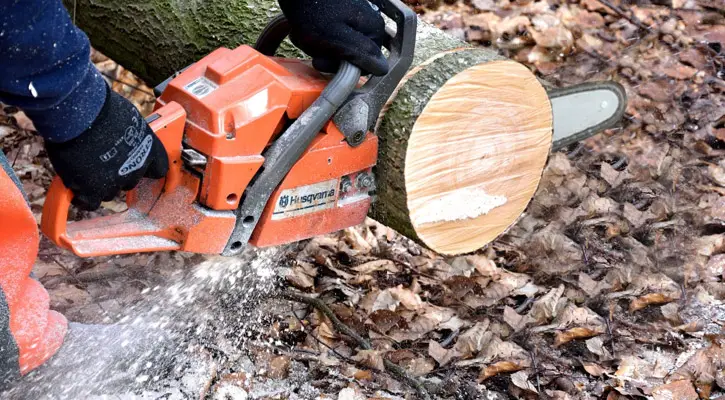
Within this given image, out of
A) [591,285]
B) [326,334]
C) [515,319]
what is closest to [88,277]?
[326,334]

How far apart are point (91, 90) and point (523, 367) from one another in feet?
5.92

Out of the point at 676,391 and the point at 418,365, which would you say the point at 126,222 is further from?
the point at 676,391

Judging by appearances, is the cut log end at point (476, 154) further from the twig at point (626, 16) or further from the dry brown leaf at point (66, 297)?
the twig at point (626, 16)

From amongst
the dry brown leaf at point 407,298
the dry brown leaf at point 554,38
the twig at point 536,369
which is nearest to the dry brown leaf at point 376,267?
the dry brown leaf at point 407,298

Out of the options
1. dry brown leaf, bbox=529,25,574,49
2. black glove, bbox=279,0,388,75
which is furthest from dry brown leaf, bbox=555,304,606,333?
dry brown leaf, bbox=529,25,574,49

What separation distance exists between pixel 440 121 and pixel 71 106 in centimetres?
126

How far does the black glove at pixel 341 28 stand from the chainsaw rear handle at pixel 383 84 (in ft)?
0.18

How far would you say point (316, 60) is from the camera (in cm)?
237

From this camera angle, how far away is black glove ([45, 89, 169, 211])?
6.15 feet

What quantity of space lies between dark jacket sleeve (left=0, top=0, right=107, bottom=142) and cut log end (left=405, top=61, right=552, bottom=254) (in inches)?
43.5

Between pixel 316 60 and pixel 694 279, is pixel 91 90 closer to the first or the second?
pixel 316 60

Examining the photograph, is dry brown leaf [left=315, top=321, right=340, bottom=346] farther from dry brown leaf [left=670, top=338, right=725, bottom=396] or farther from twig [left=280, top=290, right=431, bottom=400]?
dry brown leaf [left=670, top=338, right=725, bottom=396]

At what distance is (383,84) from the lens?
2.36m

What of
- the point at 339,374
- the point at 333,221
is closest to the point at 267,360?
the point at 339,374
